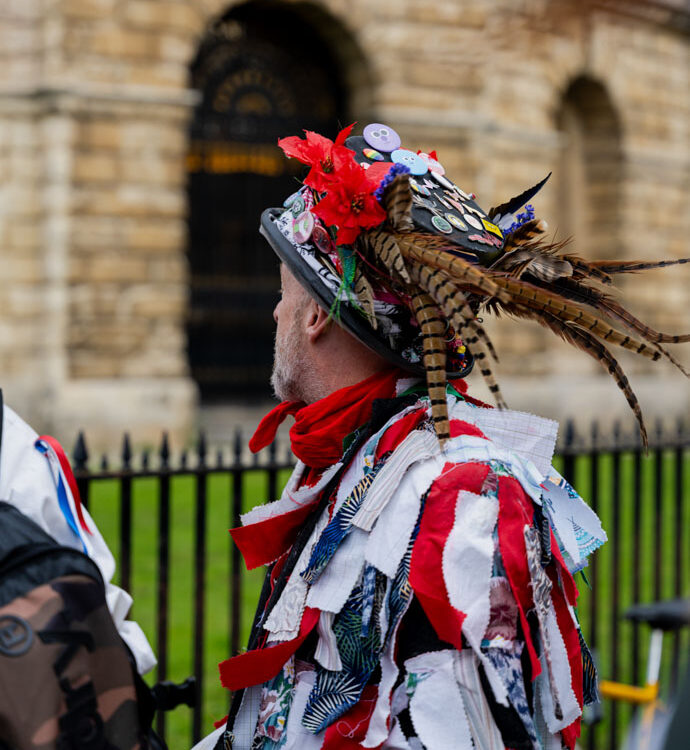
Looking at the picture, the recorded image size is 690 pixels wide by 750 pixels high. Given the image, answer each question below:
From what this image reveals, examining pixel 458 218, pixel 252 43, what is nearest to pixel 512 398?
pixel 252 43

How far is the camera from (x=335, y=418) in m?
2.07

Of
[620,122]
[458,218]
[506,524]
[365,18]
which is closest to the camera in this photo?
[506,524]

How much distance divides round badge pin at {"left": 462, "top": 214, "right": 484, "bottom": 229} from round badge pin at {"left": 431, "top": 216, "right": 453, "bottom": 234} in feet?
0.24

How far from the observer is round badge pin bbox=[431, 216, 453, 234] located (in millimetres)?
1920

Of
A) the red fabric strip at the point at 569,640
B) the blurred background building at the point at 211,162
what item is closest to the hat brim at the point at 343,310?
the red fabric strip at the point at 569,640

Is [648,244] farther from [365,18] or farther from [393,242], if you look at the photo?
[393,242]

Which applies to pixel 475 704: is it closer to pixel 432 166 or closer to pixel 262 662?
pixel 262 662

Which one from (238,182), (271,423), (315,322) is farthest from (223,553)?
(238,182)

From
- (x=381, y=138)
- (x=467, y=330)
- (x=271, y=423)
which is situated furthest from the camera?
(x=271, y=423)

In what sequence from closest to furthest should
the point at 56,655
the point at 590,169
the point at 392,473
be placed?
the point at 56,655
the point at 392,473
the point at 590,169

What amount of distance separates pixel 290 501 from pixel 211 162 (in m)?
11.5

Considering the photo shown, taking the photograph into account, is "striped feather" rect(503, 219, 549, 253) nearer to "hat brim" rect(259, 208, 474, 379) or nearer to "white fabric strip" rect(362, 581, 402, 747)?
"hat brim" rect(259, 208, 474, 379)

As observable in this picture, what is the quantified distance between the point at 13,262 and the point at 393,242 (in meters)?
10.6

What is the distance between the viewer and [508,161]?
14.5 meters
